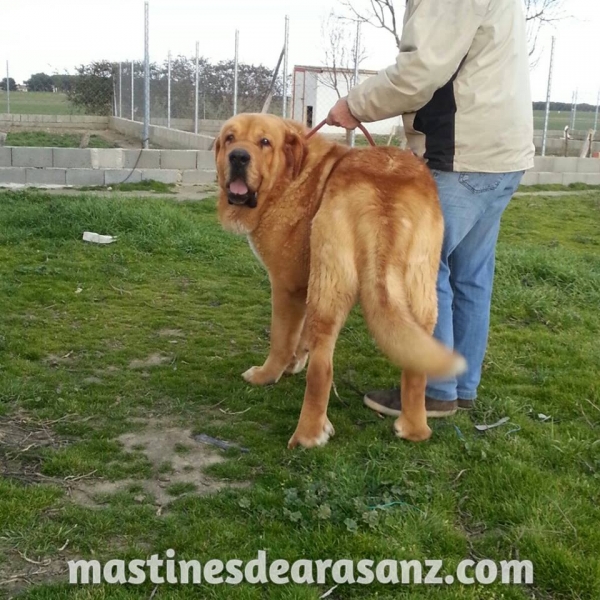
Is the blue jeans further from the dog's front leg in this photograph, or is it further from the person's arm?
the dog's front leg

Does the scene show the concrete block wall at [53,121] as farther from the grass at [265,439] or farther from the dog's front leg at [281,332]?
the dog's front leg at [281,332]

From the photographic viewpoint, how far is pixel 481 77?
3195 mm

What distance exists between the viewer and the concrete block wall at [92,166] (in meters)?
10.6

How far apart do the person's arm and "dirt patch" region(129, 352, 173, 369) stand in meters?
2.32

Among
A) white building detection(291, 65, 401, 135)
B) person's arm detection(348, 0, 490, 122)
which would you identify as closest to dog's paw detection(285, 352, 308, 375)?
person's arm detection(348, 0, 490, 122)

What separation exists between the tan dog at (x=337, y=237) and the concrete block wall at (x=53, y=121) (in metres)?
21.6

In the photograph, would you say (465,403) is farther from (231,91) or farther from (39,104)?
(39,104)

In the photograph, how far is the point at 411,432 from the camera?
332 centimetres

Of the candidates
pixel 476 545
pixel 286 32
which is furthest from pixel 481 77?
pixel 286 32

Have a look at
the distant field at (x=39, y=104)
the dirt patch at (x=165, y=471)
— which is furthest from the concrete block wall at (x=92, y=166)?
the distant field at (x=39, y=104)

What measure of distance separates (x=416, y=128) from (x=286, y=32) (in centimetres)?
1021

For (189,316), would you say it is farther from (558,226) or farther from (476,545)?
(558,226)

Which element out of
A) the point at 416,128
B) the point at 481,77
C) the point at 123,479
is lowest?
the point at 123,479

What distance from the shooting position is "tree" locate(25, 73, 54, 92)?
27.1 meters
